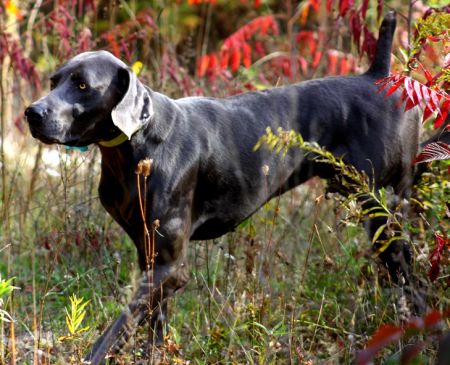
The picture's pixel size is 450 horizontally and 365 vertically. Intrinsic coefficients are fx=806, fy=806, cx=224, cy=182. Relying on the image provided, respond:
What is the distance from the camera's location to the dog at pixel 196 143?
331 cm

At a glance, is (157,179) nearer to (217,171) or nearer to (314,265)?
(217,171)

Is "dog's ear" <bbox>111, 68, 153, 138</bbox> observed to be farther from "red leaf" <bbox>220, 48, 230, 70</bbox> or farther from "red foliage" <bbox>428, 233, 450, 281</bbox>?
"red leaf" <bbox>220, 48, 230, 70</bbox>

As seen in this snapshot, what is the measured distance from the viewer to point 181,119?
12.0 feet

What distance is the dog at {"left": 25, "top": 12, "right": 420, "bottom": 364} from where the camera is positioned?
3.31m

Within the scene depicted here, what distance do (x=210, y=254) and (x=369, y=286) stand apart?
1.19m

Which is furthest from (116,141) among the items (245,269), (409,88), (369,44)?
(369,44)

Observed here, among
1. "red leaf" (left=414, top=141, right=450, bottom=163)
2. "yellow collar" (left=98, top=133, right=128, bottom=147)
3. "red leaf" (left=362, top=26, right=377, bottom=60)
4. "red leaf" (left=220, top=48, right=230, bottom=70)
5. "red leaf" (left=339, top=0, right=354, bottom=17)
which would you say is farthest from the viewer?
"red leaf" (left=220, top=48, right=230, bottom=70)

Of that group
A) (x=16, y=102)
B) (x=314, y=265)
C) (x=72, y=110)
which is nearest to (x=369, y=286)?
(x=314, y=265)

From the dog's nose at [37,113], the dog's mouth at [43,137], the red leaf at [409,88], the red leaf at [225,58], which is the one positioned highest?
the red leaf at [409,88]

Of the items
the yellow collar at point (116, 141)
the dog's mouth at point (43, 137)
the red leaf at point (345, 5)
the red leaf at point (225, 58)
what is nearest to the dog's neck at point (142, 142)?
the yellow collar at point (116, 141)

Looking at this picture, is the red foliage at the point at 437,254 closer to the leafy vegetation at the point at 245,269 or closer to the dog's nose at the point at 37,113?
the leafy vegetation at the point at 245,269

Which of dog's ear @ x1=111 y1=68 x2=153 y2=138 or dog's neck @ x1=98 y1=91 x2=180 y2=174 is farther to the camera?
dog's neck @ x1=98 y1=91 x2=180 y2=174

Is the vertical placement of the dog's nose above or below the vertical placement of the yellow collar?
above

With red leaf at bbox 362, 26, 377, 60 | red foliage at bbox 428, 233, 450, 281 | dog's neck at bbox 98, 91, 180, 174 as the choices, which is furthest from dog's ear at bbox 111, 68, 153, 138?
red leaf at bbox 362, 26, 377, 60
